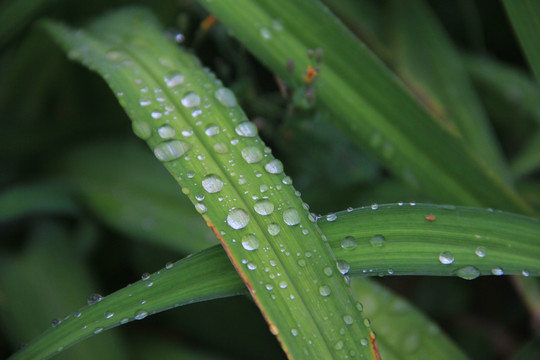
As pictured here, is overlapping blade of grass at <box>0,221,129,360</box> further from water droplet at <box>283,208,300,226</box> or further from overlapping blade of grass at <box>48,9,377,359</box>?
water droplet at <box>283,208,300,226</box>

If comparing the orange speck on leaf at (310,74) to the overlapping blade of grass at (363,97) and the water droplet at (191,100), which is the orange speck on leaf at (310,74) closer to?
the overlapping blade of grass at (363,97)

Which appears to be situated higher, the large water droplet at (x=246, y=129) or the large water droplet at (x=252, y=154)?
the large water droplet at (x=246, y=129)

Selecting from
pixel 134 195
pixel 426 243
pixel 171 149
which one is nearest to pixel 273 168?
pixel 171 149

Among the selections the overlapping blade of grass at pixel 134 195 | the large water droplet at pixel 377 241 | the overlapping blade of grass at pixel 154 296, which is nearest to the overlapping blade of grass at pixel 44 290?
the overlapping blade of grass at pixel 134 195

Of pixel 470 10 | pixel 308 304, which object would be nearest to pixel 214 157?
pixel 308 304

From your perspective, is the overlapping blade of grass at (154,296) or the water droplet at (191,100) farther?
the water droplet at (191,100)
